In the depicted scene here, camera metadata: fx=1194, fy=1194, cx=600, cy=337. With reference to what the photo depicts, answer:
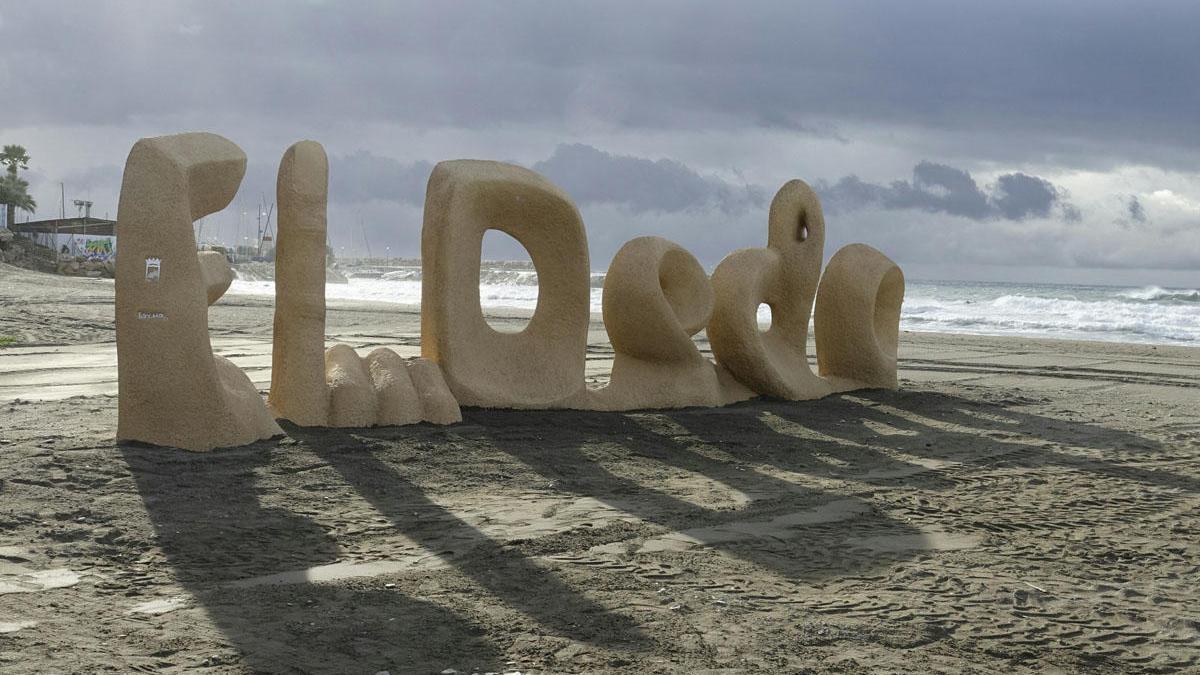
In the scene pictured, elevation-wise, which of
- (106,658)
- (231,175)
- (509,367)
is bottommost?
(106,658)

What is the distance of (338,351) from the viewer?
370 inches

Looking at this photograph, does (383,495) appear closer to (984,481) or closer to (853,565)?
(853,565)

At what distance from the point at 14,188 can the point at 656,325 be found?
5442cm

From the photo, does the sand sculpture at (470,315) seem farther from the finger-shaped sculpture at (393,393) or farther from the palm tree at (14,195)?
the palm tree at (14,195)

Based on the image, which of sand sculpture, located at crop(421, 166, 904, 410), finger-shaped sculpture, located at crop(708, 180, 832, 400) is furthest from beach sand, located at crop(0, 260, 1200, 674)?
finger-shaped sculpture, located at crop(708, 180, 832, 400)

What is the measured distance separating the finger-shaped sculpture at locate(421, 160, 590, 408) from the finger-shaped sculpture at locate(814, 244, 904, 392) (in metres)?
3.14

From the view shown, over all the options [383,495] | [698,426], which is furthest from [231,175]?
[698,426]

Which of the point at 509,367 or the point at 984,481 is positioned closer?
the point at 984,481

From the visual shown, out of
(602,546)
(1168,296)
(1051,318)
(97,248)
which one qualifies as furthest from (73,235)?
(602,546)

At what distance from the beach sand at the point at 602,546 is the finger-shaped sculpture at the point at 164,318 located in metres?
0.24

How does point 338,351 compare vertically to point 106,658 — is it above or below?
above

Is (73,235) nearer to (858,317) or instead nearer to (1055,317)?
(1055,317)

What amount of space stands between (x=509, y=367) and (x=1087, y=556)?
212 inches

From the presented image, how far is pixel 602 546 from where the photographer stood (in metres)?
5.95
